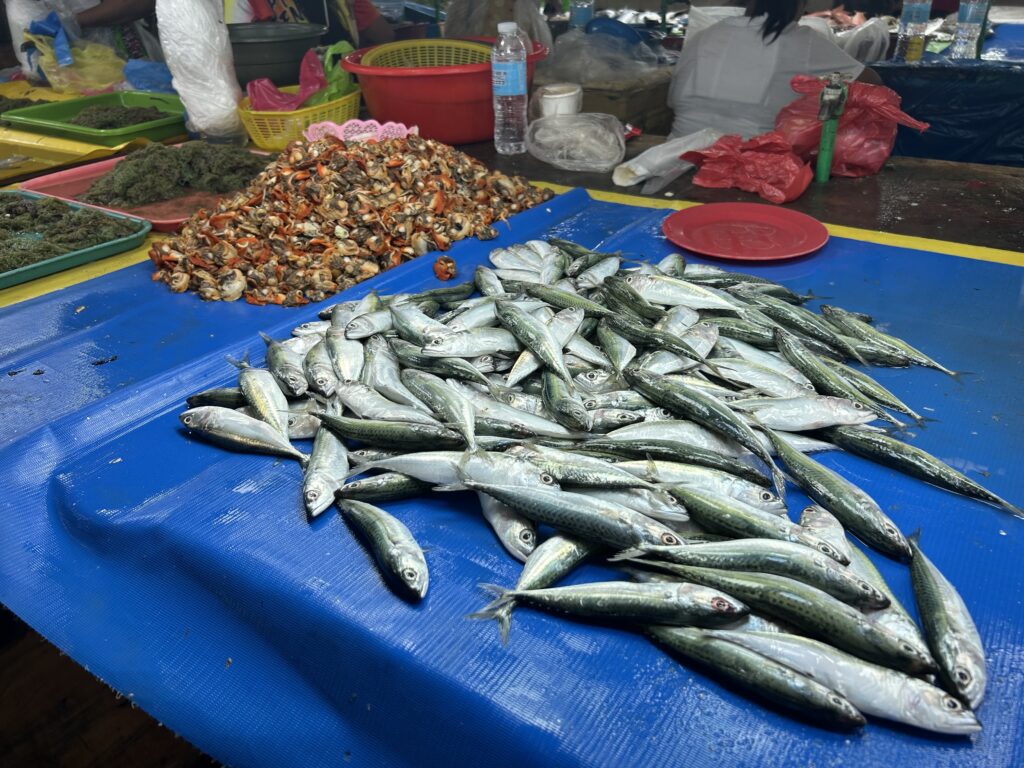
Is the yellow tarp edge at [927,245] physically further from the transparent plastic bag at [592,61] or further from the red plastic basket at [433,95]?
the transparent plastic bag at [592,61]

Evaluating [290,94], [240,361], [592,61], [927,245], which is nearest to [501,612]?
[240,361]

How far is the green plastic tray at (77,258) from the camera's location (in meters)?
3.40

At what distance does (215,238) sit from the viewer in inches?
133

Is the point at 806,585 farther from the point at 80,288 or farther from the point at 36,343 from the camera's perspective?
the point at 80,288

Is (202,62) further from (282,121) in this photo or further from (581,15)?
(581,15)

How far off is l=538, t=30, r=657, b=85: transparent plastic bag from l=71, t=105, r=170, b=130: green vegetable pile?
3708 millimetres

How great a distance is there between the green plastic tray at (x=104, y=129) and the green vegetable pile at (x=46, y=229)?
4.42 feet

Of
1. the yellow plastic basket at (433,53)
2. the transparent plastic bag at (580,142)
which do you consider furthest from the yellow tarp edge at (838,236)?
the yellow plastic basket at (433,53)

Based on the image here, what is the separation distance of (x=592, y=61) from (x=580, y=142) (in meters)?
2.11

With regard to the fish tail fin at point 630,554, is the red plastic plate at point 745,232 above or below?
above

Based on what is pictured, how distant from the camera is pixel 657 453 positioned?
1.83 meters

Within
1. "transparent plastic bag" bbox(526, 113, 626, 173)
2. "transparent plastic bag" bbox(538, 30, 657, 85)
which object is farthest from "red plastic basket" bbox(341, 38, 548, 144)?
"transparent plastic bag" bbox(538, 30, 657, 85)

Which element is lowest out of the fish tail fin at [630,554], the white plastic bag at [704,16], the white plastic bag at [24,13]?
the fish tail fin at [630,554]

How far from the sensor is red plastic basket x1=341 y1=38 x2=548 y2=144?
191 inches
